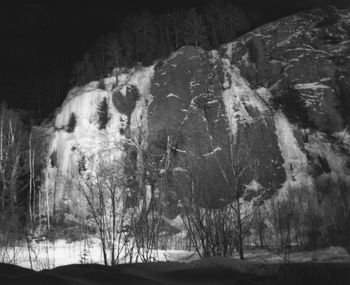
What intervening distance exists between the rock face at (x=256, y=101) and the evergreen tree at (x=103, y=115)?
394 mm

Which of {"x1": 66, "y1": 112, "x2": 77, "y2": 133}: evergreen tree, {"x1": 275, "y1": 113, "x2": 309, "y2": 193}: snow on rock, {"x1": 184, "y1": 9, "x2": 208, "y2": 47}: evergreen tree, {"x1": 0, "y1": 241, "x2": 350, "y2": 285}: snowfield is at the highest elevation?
{"x1": 184, "y1": 9, "x2": 208, "y2": 47}: evergreen tree

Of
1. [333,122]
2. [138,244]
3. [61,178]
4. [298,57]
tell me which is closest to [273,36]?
[298,57]

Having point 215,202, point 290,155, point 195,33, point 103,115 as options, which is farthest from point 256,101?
point 215,202

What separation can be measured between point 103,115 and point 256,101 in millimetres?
13566

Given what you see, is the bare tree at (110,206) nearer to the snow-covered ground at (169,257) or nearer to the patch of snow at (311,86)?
the snow-covered ground at (169,257)

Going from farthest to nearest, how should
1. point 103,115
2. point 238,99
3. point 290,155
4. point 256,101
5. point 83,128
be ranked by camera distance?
point 103,115, point 83,128, point 256,101, point 238,99, point 290,155

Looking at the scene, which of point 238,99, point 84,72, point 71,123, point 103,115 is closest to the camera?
point 238,99

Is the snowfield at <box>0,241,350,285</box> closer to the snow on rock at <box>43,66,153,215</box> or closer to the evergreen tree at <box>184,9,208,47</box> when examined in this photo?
the snow on rock at <box>43,66,153,215</box>

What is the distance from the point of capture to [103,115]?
3231cm

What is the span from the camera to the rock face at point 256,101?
27328 mm

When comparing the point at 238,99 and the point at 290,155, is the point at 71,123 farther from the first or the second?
the point at 290,155

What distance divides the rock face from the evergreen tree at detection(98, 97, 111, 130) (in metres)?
0.39

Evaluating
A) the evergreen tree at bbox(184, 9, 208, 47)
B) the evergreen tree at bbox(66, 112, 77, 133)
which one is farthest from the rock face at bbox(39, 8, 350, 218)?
the evergreen tree at bbox(184, 9, 208, 47)

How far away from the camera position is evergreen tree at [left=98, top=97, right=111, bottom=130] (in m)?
32.0
